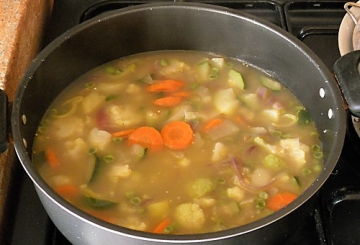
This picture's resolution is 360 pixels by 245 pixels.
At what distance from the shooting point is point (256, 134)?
4.25 feet

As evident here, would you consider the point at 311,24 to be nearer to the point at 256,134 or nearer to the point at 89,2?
the point at 256,134

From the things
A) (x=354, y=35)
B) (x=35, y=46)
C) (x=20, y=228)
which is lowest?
(x=20, y=228)

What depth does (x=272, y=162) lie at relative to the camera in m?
1.22

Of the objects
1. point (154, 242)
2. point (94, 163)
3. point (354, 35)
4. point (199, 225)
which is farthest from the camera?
point (354, 35)

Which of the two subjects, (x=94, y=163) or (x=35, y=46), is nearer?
(x=94, y=163)

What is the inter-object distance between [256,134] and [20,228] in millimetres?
575

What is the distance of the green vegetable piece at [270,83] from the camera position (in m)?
1.42

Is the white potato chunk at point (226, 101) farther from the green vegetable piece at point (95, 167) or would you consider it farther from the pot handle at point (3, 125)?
the pot handle at point (3, 125)

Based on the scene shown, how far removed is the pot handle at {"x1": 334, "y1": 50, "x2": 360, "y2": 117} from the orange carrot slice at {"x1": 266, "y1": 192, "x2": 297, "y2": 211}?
221 millimetres

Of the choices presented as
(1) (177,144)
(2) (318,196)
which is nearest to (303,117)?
(2) (318,196)

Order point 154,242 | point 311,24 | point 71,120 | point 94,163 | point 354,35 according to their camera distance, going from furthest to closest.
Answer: point 311,24 < point 354,35 < point 71,120 < point 94,163 < point 154,242

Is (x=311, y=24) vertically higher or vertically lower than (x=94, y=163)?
higher

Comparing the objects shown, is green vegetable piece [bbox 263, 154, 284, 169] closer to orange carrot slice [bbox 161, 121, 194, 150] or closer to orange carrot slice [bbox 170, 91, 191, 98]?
orange carrot slice [bbox 161, 121, 194, 150]

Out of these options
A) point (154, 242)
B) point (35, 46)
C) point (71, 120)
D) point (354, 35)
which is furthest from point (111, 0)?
point (154, 242)
